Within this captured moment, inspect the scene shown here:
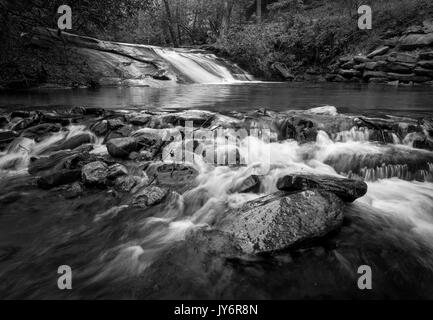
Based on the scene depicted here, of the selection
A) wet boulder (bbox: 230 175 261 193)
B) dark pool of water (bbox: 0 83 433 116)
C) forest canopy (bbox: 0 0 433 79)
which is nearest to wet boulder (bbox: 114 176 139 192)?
wet boulder (bbox: 230 175 261 193)

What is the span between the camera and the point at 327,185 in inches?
137

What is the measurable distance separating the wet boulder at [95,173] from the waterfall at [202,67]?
14.0 metres

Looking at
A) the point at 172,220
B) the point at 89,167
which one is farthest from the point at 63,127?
the point at 172,220

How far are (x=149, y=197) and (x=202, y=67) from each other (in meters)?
16.8

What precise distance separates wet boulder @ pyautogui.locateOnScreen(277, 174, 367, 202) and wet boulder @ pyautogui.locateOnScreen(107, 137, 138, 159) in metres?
2.74

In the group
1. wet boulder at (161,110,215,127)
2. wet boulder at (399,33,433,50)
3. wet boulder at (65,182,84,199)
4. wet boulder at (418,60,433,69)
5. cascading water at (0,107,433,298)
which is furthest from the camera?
wet boulder at (399,33,433,50)

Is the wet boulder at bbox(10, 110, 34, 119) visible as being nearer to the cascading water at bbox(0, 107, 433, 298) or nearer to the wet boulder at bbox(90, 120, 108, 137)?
the cascading water at bbox(0, 107, 433, 298)

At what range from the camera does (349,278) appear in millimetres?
2555

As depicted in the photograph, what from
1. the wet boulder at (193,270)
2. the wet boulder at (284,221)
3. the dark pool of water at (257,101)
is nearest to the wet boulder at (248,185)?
A: the wet boulder at (284,221)

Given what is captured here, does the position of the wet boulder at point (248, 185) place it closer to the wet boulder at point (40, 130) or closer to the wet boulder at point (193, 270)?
the wet boulder at point (193, 270)

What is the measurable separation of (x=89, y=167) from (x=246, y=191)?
233cm

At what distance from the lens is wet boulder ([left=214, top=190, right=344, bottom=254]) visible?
2.78 meters

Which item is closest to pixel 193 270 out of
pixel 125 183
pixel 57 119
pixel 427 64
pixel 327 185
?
pixel 327 185
